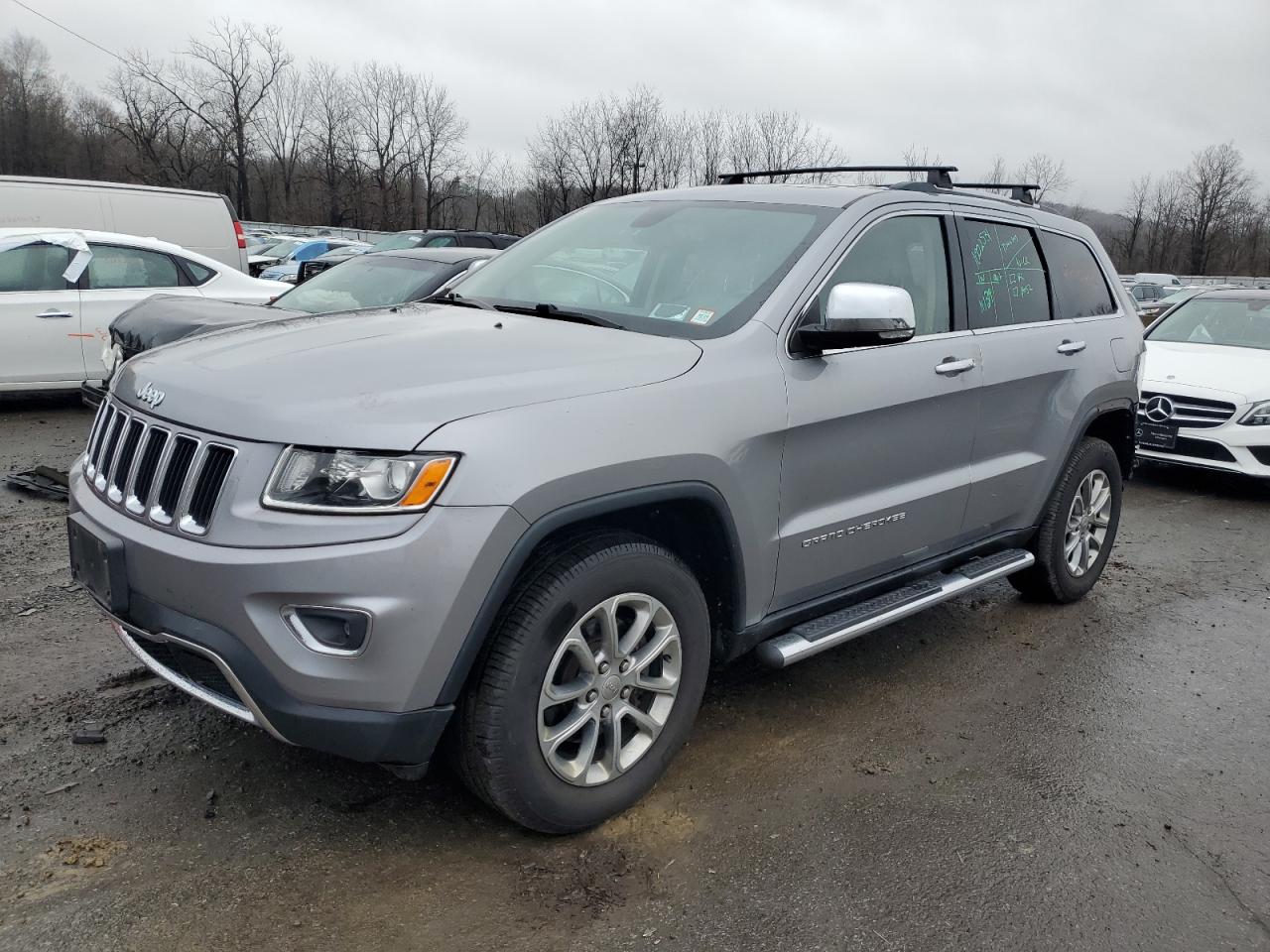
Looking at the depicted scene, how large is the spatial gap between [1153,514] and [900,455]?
474 cm

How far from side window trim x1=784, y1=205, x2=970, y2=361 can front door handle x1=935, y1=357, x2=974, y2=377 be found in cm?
10

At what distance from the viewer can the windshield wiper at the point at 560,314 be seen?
340cm

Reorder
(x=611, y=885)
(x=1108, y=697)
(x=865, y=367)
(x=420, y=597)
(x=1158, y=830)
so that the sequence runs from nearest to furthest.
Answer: (x=420, y=597)
(x=611, y=885)
(x=1158, y=830)
(x=865, y=367)
(x=1108, y=697)

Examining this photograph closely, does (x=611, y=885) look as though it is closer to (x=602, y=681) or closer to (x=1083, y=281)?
(x=602, y=681)

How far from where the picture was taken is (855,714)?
396cm

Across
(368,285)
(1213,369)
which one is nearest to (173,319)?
(368,285)

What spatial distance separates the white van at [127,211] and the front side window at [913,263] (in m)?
9.98

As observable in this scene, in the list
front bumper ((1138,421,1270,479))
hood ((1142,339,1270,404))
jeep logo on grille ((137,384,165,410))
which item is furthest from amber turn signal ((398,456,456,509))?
front bumper ((1138,421,1270,479))

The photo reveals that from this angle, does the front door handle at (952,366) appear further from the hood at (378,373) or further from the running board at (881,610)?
the hood at (378,373)

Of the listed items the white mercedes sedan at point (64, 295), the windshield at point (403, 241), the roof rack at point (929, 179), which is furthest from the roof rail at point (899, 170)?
the windshield at point (403, 241)

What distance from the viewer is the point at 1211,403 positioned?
801 cm

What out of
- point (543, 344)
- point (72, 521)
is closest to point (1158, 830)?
point (543, 344)

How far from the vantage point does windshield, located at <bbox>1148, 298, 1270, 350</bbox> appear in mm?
9102

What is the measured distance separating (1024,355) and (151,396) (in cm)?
332
